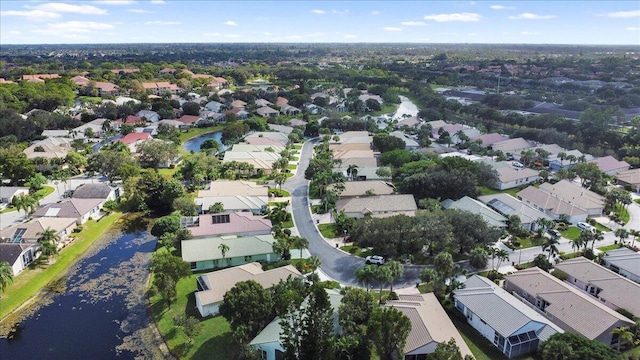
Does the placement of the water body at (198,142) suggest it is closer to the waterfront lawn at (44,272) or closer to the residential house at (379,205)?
the waterfront lawn at (44,272)

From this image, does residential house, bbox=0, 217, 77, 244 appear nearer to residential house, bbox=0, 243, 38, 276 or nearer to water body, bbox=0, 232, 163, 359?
residential house, bbox=0, 243, 38, 276

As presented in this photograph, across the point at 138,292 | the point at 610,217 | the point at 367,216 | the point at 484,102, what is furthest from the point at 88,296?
the point at 484,102

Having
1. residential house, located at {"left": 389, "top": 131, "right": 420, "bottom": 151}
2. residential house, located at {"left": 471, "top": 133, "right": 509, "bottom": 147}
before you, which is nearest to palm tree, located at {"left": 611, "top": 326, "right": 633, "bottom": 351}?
residential house, located at {"left": 389, "top": 131, "right": 420, "bottom": 151}

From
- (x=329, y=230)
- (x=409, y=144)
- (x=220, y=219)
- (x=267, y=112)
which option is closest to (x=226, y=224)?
(x=220, y=219)

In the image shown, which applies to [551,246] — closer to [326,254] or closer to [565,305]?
[565,305]

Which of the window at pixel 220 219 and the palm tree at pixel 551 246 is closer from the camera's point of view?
the palm tree at pixel 551 246

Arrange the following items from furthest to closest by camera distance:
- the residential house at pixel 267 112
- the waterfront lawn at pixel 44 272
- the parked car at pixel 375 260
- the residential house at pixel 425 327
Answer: the residential house at pixel 267 112
the parked car at pixel 375 260
the waterfront lawn at pixel 44 272
the residential house at pixel 425 327

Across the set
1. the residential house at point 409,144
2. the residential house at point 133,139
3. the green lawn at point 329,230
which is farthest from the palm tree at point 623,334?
the residential house at point 133,139
